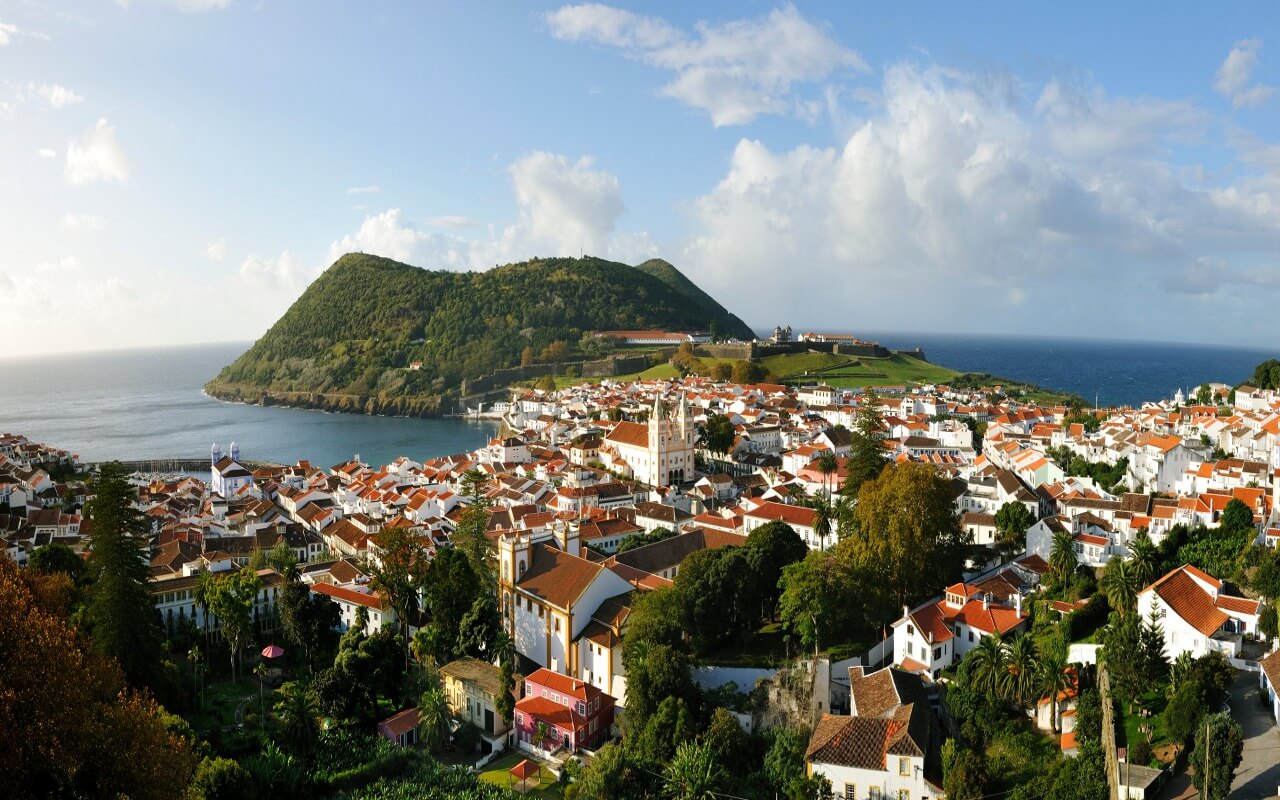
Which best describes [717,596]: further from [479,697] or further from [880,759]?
[479,697]

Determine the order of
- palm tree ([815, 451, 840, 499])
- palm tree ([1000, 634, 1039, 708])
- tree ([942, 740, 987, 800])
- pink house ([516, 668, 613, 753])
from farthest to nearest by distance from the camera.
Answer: palm tree ([815, 451, 840, 499]) → pink house ([516, 668, 613, 753]) → palm tree ([1000, 634, 1039, 708]) → tree ([942, 740, 987, 800])

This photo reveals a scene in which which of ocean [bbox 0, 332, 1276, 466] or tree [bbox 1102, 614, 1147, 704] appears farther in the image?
ocean [bbox 0, 332, 1276, 466]

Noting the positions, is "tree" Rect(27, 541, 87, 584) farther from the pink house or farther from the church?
the church

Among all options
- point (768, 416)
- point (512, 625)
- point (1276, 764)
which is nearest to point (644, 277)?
point (768, 416)

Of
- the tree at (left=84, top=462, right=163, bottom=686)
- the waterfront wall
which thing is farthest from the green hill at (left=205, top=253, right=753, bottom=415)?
the tree at (left=84, top=462, right=163, bottom=686)

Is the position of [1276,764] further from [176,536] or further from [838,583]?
[176,536]

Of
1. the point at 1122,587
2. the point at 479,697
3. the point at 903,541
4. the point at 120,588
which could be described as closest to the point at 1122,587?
the point at 1122,587
